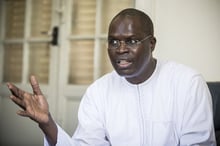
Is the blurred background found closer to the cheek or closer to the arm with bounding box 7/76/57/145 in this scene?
the cheek

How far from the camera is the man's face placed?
1.40 meters

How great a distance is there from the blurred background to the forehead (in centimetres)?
101

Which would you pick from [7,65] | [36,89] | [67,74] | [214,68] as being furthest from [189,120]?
[7,65]

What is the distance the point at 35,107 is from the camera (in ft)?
3.90

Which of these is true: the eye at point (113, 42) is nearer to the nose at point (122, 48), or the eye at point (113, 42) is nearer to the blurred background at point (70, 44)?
the nose at point (122, 48)

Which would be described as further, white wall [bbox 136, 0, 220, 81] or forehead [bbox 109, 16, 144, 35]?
white wall [bbox 136, 0, 220, 81]

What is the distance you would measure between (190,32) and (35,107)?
1529 millimetres

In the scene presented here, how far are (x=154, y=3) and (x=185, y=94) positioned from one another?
1223mm

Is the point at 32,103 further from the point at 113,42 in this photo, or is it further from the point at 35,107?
the point at 113,42

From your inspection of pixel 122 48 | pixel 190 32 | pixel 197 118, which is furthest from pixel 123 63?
pixel 190 32

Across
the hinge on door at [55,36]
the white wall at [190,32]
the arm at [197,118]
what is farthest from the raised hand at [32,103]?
the hinge on door at [55,36]

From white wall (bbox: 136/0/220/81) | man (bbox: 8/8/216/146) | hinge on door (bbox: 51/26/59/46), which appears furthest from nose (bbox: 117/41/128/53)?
hinge on door (bbox: 51/26/59/46)

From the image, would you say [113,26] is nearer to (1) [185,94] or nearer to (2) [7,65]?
(1) [185,94]

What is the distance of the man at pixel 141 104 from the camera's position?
1.33m
